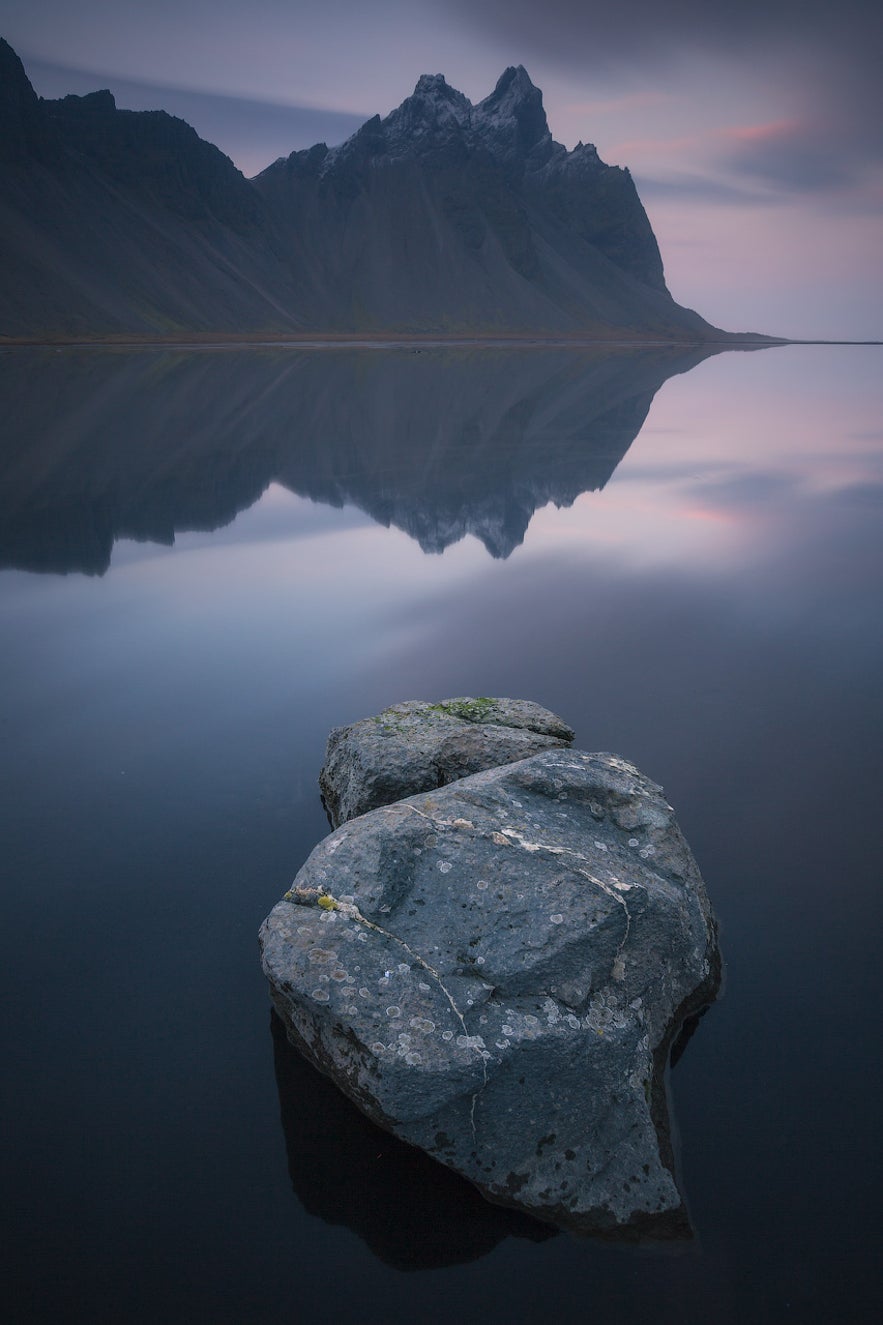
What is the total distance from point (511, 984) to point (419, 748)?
9.94 feet

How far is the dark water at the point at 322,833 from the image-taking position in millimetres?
4496

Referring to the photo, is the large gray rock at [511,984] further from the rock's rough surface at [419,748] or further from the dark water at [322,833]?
the rock's rough surface at [419,748]

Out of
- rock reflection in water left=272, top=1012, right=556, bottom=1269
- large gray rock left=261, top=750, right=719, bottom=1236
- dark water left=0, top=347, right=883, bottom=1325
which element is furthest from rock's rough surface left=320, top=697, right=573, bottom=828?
rock reflection in water left=272, top=1012, right=556, bottom=1269

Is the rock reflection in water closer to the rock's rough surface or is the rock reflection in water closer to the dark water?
the dark water

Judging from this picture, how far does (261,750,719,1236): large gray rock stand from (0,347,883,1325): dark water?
0.30m

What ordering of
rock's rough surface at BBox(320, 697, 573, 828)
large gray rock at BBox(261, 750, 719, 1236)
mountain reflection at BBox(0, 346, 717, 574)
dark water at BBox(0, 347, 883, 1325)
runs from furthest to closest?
mountain reflection at BBox(0, 346, 717, 574) < rock's rough surface at BBox(320, 697, 573, 828) < large gray rock at BBox(261, 750, 719, 1236) < dark water at BBox(0, 347, 883, 1325)

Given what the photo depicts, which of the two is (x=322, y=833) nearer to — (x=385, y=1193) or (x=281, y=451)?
(x=385, y=1193)

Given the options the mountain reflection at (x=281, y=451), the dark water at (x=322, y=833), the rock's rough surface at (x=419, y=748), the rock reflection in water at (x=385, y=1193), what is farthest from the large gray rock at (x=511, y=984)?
the mountain reflection at (x=281, y=451)

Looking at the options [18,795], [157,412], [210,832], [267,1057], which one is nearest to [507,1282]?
[267,1057]

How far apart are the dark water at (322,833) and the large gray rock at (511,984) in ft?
0.99

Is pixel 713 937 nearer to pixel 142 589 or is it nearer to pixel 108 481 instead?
pixel 142 589

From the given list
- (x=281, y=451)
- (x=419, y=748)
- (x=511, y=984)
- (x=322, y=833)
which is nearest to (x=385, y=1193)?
(x=511, y=984)

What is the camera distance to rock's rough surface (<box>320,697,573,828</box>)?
7.57 m

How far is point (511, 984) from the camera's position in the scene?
16.7 feet
